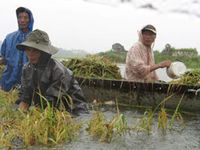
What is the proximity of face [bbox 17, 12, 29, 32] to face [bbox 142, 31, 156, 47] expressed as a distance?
1.98m

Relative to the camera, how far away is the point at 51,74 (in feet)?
21.9

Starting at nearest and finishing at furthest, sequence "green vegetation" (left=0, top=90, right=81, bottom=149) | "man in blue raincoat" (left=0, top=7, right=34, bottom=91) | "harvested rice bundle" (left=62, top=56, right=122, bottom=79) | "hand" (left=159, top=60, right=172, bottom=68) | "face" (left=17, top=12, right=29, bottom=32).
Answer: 1. "green vegetation" (left=0, top=90, right=81, bottom=149)
2. "face" (left=17, top=12, right=29, bottom=32)
3. "hand" (left=159, top=60, right=172, bottom=68)
4. "man in blue raincoat" (left=0, top=7, right=34, bottom=91)
5. "harvested rice bundle" (left=62, top=56, right=122, bottom=79)

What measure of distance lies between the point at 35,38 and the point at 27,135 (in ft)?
4.92

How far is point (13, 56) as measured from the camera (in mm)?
9281

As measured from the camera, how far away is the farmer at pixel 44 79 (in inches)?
253

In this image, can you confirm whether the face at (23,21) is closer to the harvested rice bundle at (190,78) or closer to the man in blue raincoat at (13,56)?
the man in blue raincoat at (13,56)

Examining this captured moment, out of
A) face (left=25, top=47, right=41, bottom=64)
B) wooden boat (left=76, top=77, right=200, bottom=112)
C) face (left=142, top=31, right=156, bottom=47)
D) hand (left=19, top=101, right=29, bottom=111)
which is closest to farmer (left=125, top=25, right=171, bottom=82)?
face (left=142, top=31, right=156, bottom=47)

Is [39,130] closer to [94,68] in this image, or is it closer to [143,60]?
[143,60]

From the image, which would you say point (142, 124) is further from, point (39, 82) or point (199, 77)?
point (199, 77)

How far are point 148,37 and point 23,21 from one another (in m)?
2.13

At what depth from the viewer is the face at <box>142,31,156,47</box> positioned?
29.6ft

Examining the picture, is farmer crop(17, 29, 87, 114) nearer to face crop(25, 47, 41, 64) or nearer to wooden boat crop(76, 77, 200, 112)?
face crop(25, 47, 41, 64)

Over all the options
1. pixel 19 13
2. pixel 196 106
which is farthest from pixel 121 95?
pixel 19 13

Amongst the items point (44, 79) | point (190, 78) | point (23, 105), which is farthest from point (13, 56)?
point (190, 78)
